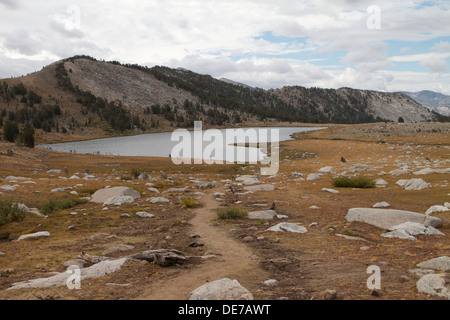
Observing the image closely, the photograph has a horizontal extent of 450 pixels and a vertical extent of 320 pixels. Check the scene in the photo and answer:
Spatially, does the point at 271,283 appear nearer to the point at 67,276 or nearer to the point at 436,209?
the point at 67,276

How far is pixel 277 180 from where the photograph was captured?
35.8 m

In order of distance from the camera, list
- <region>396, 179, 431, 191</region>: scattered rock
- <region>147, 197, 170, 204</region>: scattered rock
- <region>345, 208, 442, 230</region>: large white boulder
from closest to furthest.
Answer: <region>345, 208, 442, 230</region>: large white boulder
<region>396, 179, 431, 191</region>: scattered rock
<region>147, 197, 170, 204</region>: scattered rock

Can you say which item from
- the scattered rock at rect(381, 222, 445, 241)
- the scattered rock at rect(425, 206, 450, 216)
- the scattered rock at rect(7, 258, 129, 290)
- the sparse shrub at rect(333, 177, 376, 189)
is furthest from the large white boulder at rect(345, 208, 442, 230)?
the sparse shrub at rect(333, 177, 376, 189)

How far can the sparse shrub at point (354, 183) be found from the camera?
88.8 ft

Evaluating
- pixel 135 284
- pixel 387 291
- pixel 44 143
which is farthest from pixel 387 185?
pixel 44 143

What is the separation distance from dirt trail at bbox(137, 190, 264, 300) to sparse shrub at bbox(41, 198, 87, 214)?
10182 mm

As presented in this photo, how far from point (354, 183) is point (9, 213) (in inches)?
956

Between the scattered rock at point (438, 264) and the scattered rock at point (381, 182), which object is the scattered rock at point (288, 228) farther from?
the scattered rock at point (381, 182)

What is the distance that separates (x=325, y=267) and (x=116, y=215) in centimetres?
1368

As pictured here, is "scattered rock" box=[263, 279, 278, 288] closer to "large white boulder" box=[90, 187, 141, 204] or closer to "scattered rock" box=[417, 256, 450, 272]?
"scattered rock" box=[417, 256, 450, 272]

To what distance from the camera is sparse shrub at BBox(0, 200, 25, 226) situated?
16766mm

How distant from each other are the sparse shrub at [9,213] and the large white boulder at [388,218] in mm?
17165

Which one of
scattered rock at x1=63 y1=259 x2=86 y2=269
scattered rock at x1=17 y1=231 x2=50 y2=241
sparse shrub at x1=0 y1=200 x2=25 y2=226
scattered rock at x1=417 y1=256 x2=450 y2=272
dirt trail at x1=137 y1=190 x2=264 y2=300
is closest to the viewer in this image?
dirt trail at x1=137 y1=190 x2=264 y2=300

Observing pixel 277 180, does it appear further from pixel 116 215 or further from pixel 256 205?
pixel 116 215
